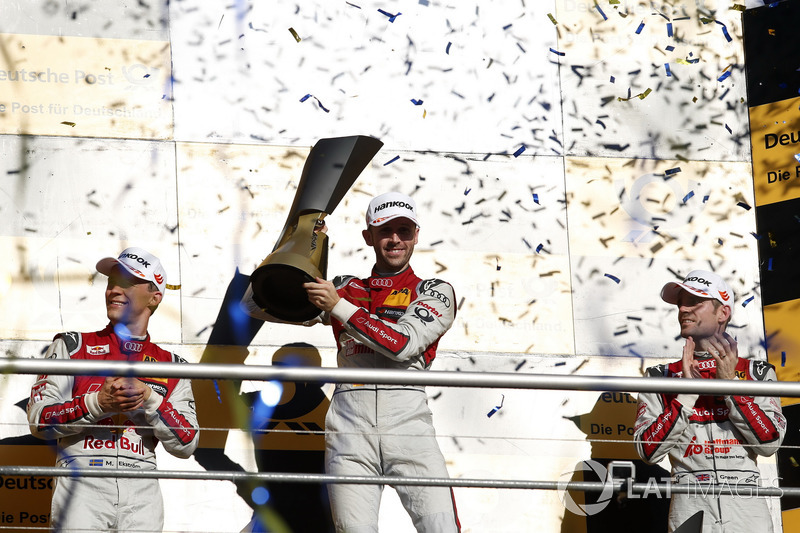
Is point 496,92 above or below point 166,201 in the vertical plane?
above

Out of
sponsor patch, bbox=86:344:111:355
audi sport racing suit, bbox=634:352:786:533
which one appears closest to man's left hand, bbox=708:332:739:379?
audi sport racing suit, bbox=634:352:786:533

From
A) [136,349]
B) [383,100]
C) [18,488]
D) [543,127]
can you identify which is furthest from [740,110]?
[18,488]

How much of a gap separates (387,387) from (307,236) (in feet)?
2.00

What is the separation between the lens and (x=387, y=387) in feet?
12.2

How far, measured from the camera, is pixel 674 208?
516 cm

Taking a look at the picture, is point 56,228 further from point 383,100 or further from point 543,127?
point 543,127

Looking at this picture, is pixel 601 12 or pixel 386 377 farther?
pixel 601 12

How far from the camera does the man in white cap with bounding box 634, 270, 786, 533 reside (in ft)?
12.4

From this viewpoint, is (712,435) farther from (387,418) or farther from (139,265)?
(139,265)

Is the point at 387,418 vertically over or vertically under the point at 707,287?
under

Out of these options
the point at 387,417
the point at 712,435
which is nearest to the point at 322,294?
the point at 387,417

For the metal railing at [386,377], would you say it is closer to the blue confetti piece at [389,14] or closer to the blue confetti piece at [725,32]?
the blue confetti piece at [389,14]

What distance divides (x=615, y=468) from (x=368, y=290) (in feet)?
4.19
